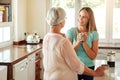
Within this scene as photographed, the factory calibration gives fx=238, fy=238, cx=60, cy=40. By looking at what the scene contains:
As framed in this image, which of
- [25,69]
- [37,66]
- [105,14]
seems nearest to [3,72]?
[25,69]

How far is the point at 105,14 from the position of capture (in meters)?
5.29

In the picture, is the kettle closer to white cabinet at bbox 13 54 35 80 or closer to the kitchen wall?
the kitchen wall

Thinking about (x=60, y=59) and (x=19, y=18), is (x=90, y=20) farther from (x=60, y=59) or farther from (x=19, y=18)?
(x=19, y=18)

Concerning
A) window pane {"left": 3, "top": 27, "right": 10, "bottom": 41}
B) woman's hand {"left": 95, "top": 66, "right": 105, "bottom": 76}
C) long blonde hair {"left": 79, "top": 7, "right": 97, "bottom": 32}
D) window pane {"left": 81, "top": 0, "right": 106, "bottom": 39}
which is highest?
window pane {"left": 81, "top": 0, "right": 106, "bottom": 39}

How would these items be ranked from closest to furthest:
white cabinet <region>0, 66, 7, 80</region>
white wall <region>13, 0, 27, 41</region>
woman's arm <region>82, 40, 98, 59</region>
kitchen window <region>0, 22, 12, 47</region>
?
woman's arm <region>82, 40, 98, 59</region>, white cabinet <region>0, 66, 7, 80</region>, kitchen window <region>0, 22, 12, 47</region>, white wall <region>13, 0, 27, 41</region>

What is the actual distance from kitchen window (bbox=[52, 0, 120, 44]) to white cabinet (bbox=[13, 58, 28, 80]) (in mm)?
2230

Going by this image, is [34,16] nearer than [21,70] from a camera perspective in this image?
No

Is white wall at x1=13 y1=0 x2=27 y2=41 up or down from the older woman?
up

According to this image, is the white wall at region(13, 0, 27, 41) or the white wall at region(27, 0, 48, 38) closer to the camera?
the white wall at region(13, 0, 27, 41)

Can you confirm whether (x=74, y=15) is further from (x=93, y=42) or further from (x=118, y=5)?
(x=93, y=42)

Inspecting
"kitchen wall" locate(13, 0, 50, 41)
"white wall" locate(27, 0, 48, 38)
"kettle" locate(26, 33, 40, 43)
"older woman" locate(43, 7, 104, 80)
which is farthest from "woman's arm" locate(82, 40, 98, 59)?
"white wall" locate(27, 0, 48, 38)

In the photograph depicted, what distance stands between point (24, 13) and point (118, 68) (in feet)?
8.31

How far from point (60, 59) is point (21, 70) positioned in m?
1.82

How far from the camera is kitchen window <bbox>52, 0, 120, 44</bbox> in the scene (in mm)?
5238
